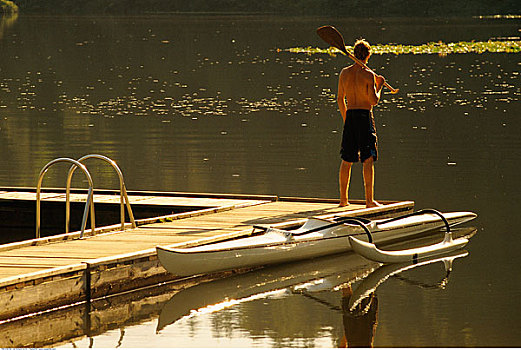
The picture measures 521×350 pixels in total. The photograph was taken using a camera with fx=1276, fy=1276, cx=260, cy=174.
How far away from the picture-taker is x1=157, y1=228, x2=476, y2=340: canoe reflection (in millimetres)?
10805

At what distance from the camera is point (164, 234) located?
12.8 meters

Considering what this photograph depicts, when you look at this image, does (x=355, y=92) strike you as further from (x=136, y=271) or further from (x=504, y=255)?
(x=136, y=271)

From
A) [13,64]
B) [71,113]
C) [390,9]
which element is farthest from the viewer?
[390,9]

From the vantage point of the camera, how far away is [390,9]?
375 ft

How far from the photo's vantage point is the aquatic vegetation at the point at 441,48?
58094mm

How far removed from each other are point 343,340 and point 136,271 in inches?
89.8

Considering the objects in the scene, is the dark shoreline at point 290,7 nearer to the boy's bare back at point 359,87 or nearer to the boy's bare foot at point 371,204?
the boy's bare foot at point 371,204

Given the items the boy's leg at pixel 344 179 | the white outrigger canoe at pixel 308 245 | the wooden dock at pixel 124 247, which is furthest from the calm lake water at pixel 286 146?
the boy's leg at pixel 344 179

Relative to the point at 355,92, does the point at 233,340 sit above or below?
below

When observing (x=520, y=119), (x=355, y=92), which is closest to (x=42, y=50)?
(x=520, y=119)

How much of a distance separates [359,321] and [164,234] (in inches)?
110

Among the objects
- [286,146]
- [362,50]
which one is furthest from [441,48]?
[362,50]

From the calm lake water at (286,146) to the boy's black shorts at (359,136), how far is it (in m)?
1.66

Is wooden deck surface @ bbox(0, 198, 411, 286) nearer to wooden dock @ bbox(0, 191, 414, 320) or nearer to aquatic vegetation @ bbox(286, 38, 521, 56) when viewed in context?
wooden dock @ bbox(0, 191, 414, 320)
